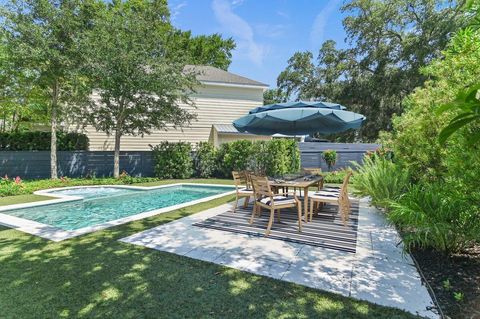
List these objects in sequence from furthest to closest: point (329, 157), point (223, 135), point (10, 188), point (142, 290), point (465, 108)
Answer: point (223, 135) < point (329, 157) < point (10, 188) < point (142, 290) < point (465, 108)

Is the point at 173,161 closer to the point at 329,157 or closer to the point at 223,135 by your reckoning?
the point at 223,135

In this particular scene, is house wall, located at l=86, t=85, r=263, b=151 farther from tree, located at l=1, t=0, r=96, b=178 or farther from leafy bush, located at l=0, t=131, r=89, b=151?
tree, located at l=1, t=0, r=96, b=178

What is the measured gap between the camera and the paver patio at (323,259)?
11.2 ft

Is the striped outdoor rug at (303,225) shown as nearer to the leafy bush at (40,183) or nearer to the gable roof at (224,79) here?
the leafy bush at (40,183)

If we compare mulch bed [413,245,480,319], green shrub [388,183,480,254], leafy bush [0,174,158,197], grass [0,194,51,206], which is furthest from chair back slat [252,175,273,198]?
leafy bush [0,174,158,197]

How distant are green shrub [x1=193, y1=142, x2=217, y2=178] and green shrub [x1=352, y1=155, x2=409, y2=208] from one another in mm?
10224

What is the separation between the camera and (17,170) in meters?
14.7

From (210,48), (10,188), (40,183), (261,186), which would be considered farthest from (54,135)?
(210,48)

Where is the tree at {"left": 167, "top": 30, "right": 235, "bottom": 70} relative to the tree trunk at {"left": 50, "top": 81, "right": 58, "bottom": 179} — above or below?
above

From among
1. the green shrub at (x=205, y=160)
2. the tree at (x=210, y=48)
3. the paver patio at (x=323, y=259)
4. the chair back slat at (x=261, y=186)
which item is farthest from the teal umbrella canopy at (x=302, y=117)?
the tree at (x=210, y=48)

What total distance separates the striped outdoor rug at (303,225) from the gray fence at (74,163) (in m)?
11.2

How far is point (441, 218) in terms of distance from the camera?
163 inches

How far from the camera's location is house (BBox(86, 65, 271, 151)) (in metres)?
19.9

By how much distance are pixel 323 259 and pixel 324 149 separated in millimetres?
15582
